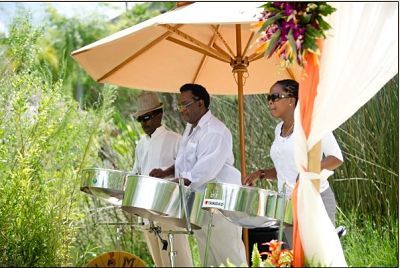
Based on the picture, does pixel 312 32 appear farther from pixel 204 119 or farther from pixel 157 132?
pixel 157 132

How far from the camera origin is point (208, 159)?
5277mm

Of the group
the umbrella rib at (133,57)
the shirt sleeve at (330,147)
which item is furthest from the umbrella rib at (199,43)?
the shirt sleeve at (330,147)

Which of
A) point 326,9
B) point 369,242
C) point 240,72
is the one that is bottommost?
point 369,242

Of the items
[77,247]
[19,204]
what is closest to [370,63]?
[19,204]

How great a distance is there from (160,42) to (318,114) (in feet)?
7.54

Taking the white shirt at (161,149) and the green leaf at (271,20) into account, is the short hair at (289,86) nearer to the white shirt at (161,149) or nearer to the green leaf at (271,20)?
the green leaf at (271,20)

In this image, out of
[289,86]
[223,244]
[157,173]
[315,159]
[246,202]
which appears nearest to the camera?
[315,159]

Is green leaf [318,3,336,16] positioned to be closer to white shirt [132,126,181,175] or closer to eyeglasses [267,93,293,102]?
eyeglasses [267,93,293,102]

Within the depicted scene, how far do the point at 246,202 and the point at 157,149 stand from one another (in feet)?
4.77

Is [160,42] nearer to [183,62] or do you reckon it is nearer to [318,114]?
[183,62]

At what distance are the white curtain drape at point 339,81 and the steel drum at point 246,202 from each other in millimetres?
285

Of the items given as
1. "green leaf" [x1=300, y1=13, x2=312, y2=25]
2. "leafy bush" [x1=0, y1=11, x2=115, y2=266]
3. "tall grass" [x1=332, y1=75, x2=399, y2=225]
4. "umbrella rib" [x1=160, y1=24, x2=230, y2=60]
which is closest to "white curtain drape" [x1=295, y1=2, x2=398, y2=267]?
"green leaf" [x1=300, y1=13, x2=312, y2=25]

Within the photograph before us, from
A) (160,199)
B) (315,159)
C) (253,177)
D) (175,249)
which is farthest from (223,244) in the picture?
(315,159)

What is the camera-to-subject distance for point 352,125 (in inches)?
280
